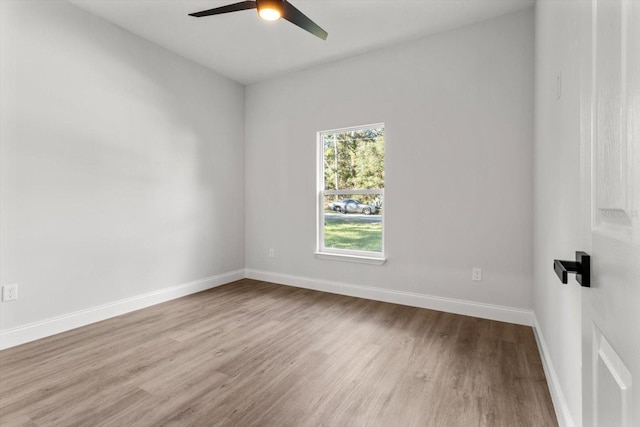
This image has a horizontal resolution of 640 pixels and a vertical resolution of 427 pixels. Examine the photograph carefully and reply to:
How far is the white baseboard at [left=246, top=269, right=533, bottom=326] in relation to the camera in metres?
2.91

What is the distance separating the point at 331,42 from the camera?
3.42 metres

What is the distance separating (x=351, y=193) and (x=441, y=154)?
3.70 feet

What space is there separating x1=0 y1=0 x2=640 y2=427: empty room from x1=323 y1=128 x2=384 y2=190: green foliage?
1.0 inches

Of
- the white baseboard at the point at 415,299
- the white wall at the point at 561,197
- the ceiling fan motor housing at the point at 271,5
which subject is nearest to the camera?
the white wall at the point at 561,197

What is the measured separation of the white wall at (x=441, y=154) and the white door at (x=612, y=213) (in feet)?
8.34

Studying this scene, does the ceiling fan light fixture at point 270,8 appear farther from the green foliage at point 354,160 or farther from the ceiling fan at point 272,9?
the green foliage at point 354,160

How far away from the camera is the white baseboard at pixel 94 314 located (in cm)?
249

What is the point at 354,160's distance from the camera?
386cm

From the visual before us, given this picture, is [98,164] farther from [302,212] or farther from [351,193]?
[351,193]

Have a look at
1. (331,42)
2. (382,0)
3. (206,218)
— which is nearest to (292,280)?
(206,218)

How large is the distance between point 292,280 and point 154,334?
1.86 meters

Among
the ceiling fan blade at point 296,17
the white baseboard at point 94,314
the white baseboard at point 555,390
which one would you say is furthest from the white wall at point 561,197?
the white baseboard at point 94,314

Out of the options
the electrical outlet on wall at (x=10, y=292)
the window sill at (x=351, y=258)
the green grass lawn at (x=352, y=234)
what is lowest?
the electrical outlet on wall at (x=10, y=292)

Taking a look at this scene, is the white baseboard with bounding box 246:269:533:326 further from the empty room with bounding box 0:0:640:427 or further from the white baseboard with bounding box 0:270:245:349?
the white baseboard with bounding box 0:270:245:349
